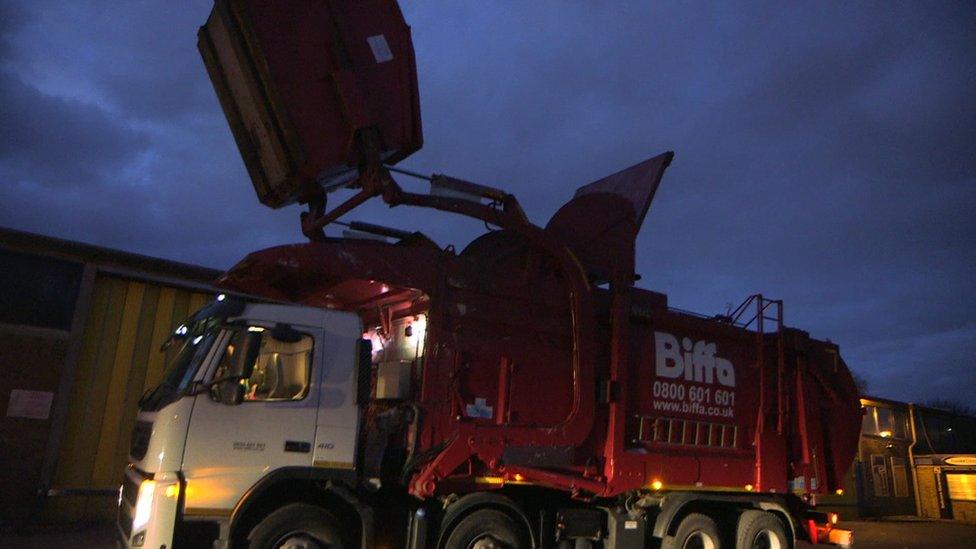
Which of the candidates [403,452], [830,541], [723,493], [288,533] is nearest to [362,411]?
[403,452]

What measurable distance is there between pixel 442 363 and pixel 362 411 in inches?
30.1

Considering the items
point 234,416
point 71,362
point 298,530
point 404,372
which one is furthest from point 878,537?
point 71,362

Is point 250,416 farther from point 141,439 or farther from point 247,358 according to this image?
Answer: point 141,439

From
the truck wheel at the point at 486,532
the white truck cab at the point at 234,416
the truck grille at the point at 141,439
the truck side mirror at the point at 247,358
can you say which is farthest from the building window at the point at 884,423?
the truck grille at the point at 141,439

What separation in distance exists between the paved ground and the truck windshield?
141 inches

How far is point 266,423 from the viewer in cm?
538

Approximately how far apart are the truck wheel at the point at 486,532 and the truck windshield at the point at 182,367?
2.48 metres

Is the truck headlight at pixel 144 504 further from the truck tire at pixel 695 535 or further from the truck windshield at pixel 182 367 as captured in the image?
the truck tire at pixel 695 535

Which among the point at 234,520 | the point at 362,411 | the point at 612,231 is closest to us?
the point at 234,520

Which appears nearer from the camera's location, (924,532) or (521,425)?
(521,425)

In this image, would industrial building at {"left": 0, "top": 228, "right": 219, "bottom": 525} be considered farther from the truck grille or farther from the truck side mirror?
the truck side mirror

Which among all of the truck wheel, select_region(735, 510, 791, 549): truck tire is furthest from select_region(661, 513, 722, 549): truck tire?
the truck wheel

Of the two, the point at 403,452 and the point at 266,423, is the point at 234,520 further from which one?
the point at 403,452

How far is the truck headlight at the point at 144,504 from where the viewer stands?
491cm
